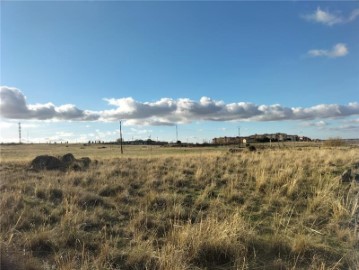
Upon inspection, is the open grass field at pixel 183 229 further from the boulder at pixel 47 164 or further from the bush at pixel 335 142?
the bush at pixel 335 142

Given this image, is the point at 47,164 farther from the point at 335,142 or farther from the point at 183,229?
the point at 335,142

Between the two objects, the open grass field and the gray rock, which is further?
the gray rock

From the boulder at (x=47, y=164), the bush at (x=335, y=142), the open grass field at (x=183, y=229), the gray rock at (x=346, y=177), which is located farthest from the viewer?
the bush at (x=335, y=142)

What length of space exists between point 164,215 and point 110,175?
7.70 metres

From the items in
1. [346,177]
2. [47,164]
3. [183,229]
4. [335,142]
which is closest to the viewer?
[183,229]

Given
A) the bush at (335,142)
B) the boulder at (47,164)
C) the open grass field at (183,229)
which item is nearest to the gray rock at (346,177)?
the open grass field at (183,229)

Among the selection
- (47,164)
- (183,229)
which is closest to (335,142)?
(47,164)

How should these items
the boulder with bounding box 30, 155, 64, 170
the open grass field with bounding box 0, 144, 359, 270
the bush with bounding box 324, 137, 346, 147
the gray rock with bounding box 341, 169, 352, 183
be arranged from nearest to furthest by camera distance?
the open grass field with bounding box 0, 144, 359, 270 < the gray rock with bounding box 341, 169, 352, 183 < the boulder with bounding box 30, 155, 64, 170 < the bush with bounding box 324, 137, 346, 147

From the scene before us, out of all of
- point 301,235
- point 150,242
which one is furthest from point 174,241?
point 301,235

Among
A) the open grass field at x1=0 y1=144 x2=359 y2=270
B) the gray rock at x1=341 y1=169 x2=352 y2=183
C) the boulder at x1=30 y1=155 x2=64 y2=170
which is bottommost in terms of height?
the open grass field at x1=0 y1=144 x2=359 y2=270

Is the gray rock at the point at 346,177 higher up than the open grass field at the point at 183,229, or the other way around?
the gray rock at the point at 346,177

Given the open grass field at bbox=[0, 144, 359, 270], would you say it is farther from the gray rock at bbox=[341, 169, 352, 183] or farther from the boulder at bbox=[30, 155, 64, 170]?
the boulder at bbox=[30, 155, 64, 170]

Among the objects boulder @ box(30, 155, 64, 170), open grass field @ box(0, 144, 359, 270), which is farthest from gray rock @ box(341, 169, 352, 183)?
boulder @ box(30, 155, 64, 170)

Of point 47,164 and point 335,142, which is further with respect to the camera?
point 335,142
